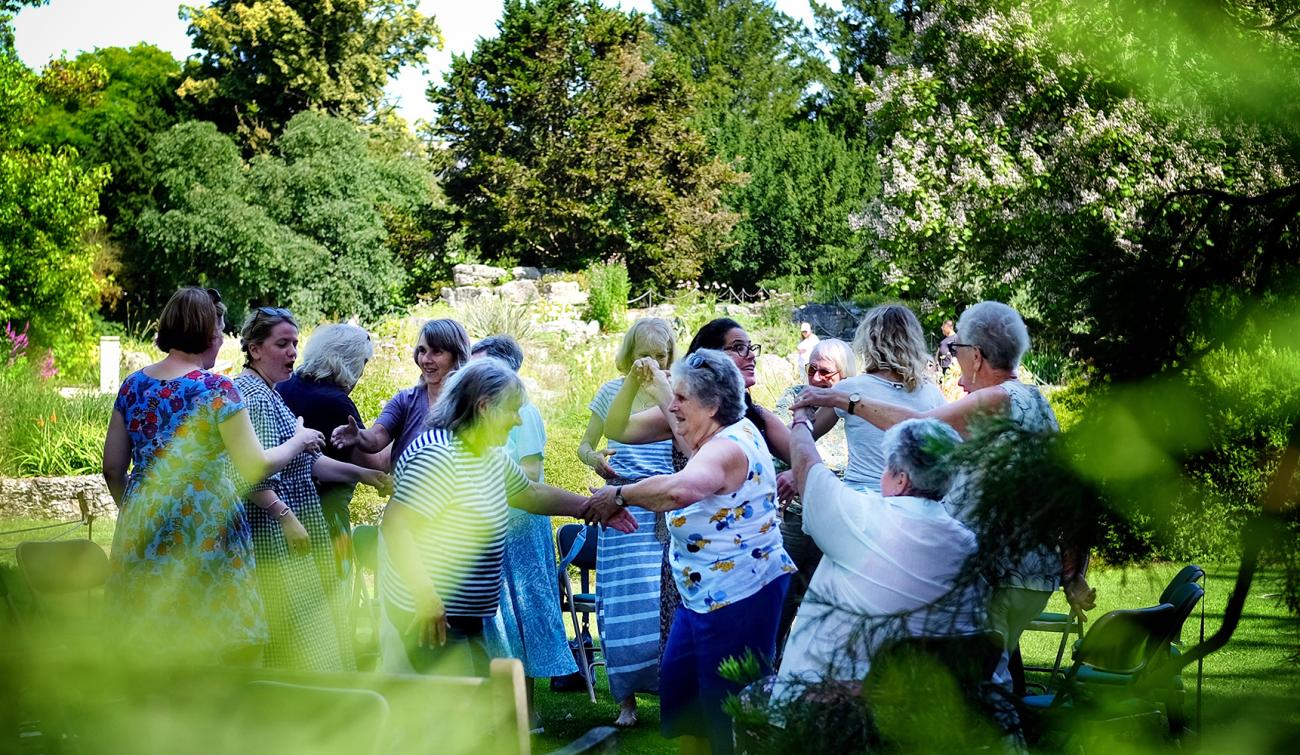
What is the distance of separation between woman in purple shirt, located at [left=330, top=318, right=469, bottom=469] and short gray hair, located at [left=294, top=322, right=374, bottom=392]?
0.76ft

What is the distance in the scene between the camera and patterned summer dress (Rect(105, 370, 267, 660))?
3.72 meters

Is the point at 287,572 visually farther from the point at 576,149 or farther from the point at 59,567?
the point at 576,149

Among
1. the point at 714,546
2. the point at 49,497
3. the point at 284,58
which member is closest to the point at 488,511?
the point at 714,546

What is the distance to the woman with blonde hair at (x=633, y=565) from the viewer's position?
523 cm

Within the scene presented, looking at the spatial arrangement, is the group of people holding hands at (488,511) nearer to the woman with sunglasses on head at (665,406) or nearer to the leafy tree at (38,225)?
the woman with sunglasses on head at (665,406)

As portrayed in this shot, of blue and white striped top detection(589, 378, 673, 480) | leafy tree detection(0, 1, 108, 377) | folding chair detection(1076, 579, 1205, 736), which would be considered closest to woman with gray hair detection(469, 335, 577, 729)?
blue and white striped top detection(589, 378, 673, 480)

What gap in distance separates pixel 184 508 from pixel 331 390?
1470 millimetres

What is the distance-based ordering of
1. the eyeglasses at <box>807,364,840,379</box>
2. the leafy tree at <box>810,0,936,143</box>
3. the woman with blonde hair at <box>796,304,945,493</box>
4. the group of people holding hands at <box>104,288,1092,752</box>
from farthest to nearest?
the leafy tree at <box>810,0,936,143</box> < the eyeglasses at <box>807,364,840,379</box> < the woman with blonde hair at <box>796,304,945,493</box> < the group of people holding hands at <box>104,288,1092,752</box>

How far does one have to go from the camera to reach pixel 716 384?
392cm

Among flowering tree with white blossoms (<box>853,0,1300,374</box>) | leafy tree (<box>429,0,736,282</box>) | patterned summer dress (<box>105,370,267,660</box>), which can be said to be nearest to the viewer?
flowering tree with white blossoms (<box>853,0,1300,374</box>)

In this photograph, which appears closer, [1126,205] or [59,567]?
[1126,205]

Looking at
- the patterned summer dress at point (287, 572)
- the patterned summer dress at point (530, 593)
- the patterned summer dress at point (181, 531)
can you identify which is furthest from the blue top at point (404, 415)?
the patterned summer dress at point (181, 531)

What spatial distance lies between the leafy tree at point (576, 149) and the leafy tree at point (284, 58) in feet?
27.3

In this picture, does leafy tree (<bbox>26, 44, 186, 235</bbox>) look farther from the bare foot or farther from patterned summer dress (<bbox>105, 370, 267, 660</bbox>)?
patterned summer dress (<bbox>105, 370, 267, 660</bbox>)
